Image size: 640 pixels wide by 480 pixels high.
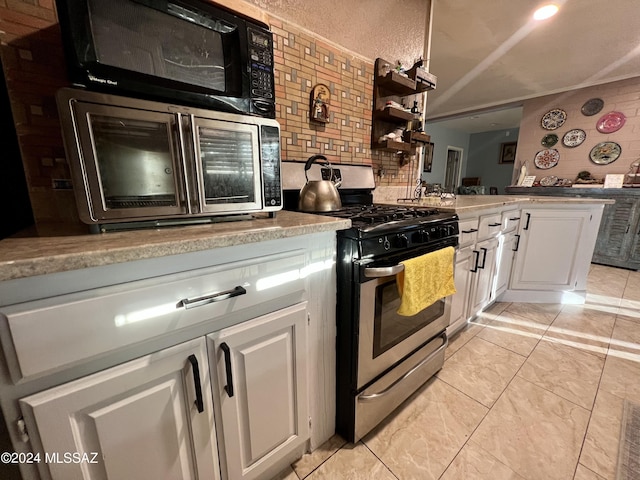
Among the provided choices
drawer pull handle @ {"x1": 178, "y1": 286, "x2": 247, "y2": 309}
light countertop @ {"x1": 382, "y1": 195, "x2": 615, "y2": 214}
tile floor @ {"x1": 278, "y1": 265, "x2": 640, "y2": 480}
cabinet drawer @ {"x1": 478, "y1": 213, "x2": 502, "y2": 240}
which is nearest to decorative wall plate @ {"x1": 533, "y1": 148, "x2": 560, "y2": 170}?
light countertop @ {"x1": 382, "y1": 195, "x2": 615, "y2": 214}

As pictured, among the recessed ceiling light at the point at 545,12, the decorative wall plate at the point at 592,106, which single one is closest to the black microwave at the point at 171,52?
the recessed ceiling light at the point at 545,12

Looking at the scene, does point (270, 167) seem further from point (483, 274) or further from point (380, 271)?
point (483, 274)

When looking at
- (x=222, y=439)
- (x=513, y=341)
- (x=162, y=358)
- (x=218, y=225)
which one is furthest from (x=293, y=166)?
(x=513, y=341)

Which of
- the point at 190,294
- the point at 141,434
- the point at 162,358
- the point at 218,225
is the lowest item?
the point at 141,434

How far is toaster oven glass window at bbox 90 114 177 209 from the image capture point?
2.21ft

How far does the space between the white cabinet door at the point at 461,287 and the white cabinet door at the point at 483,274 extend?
7cm

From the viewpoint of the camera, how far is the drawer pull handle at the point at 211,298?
0.64m

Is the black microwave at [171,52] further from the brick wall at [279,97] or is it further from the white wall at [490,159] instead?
the white wall at [490,159]

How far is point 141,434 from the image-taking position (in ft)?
2.08

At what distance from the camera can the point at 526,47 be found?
9.11 feet

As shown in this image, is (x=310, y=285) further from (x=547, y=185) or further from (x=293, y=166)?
(x=547, y=185)

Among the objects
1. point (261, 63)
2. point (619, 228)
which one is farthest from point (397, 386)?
point (619, 228)

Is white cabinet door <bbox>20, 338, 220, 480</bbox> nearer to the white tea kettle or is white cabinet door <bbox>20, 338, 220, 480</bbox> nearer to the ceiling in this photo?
the white tea kettle

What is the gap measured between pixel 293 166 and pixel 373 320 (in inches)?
35.7
